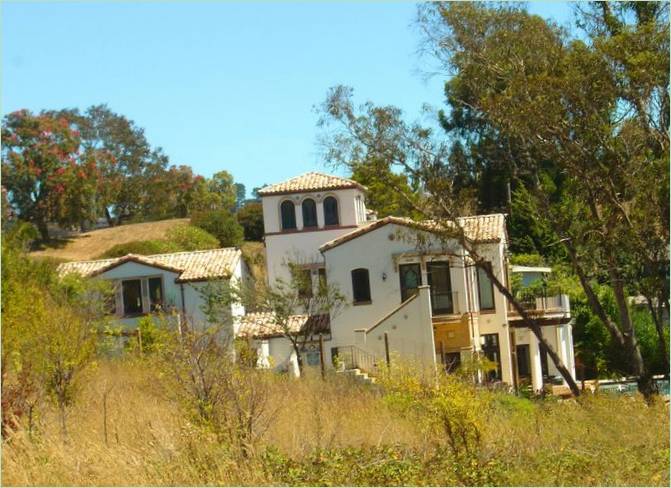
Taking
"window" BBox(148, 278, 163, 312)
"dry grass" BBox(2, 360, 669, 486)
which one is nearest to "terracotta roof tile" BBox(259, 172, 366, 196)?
"window" BBox(148, 278, 163, 312)

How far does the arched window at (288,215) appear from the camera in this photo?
42.5 meters

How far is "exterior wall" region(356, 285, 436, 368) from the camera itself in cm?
3141

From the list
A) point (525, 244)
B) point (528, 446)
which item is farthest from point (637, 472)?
point (525, 244)

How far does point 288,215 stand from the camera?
42.5m

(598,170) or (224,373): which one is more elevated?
(598,170)

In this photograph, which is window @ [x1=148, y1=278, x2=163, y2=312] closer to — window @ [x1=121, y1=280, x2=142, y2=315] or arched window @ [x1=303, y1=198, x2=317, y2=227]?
window @ [x1=121, y1=280, x2=142, y2=315]

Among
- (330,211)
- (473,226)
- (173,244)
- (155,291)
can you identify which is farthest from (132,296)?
(173,244)

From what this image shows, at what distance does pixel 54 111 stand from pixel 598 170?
57.0 meters

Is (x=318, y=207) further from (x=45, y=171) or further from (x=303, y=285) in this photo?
(x=45, y=171)

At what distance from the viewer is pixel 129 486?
11.5 m

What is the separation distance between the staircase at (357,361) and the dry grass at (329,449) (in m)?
10.7

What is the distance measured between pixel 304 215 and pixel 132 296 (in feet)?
25.8

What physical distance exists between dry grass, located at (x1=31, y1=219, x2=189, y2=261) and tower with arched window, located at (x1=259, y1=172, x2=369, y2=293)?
1717cm

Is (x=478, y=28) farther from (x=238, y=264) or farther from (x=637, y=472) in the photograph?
(x=238, y=264)
